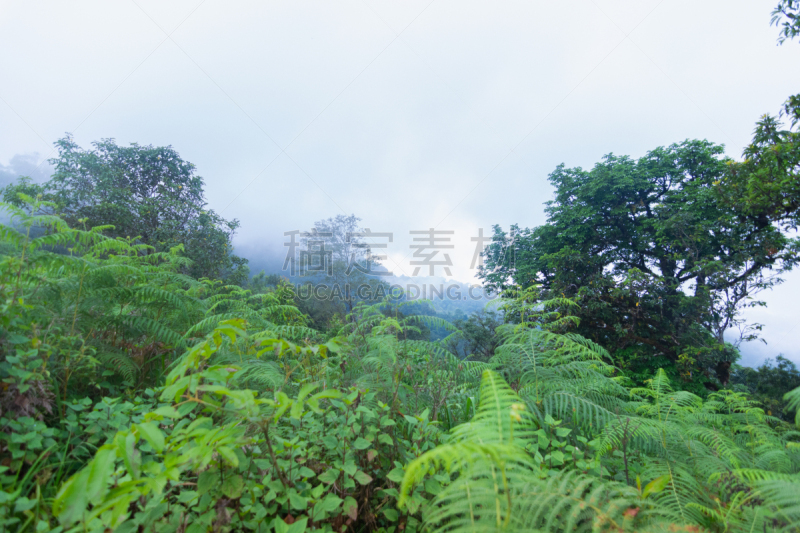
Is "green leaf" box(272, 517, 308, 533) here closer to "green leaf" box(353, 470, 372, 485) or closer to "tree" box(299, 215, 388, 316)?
"green leaf" box(353, 470, 372, 485)

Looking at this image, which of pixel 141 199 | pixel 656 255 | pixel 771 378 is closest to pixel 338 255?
pixel 141 199

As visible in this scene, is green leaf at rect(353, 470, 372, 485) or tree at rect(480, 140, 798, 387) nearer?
green leaf at rect(353, 470, 372, 485)

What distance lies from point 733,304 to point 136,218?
1845cm

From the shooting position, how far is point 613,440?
5.70 feet

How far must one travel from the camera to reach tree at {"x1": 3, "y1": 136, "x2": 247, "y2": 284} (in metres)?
10.6

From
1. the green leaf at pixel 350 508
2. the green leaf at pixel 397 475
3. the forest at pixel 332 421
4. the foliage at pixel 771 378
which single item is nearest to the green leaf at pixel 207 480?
the forest at pixel 332 421

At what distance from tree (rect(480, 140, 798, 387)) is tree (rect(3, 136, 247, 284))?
37.4ft

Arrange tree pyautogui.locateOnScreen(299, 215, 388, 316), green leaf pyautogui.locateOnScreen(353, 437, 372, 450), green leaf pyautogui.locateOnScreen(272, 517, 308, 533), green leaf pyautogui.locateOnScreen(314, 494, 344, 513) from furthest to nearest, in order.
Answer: tree pyautogui.locateOnScreen(299, 215, 388, 316) < green leaf pyautogui.locateOnScreen(353, 437, 372, 450) < green leaf pyautogui.locateOnScreen(314, 494, 344, 513) < green leaf pyautogui.locateOnScreen(272, 517, 308, 533)

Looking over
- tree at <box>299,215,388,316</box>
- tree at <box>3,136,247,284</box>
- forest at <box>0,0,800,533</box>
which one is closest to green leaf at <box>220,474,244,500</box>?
forest at <box>0,0,800,533</box>

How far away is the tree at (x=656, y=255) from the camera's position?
883cm

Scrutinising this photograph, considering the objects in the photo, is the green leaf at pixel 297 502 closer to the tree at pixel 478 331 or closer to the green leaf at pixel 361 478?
the green leaf at pixel 361 478

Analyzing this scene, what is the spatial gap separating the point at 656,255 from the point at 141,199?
1831cm

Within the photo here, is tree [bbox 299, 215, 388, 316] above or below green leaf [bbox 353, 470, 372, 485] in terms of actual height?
above

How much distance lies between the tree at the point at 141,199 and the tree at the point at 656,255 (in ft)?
37.4
